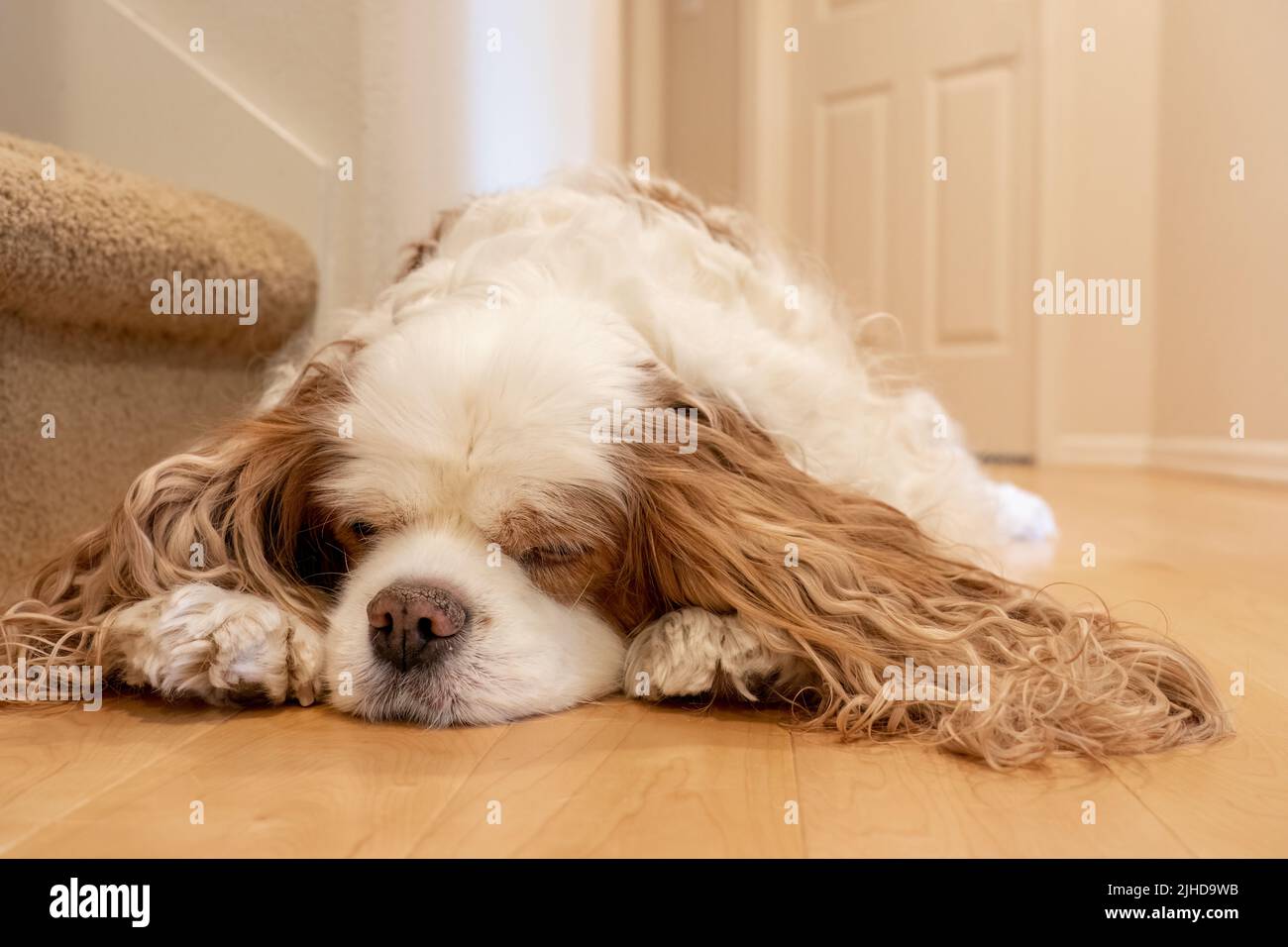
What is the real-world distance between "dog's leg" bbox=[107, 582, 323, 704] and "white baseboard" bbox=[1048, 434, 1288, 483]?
5.15 m

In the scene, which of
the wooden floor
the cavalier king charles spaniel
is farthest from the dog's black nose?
the wooden floor

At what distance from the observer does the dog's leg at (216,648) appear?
163 cm

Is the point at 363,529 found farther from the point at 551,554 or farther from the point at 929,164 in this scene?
the point at 929,164

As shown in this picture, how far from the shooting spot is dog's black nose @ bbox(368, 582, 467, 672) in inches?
62.5

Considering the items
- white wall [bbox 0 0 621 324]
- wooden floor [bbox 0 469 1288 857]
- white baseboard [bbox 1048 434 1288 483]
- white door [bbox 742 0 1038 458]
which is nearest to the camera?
wooden floor [bbox 0 469 1288 857]

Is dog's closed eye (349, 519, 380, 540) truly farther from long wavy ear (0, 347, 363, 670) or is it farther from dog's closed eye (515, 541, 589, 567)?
dog's closed eye (515, 541, 589, 567)

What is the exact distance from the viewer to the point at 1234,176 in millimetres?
5895

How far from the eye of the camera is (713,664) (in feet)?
5.60

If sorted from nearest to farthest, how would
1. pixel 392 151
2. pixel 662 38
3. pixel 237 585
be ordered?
pixel 237 585 → pixel 392 151 → pixel 662 38

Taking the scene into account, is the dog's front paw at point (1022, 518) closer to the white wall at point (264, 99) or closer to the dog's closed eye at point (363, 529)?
the white wall at point (264, 99)

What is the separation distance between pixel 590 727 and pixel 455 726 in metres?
0.18
